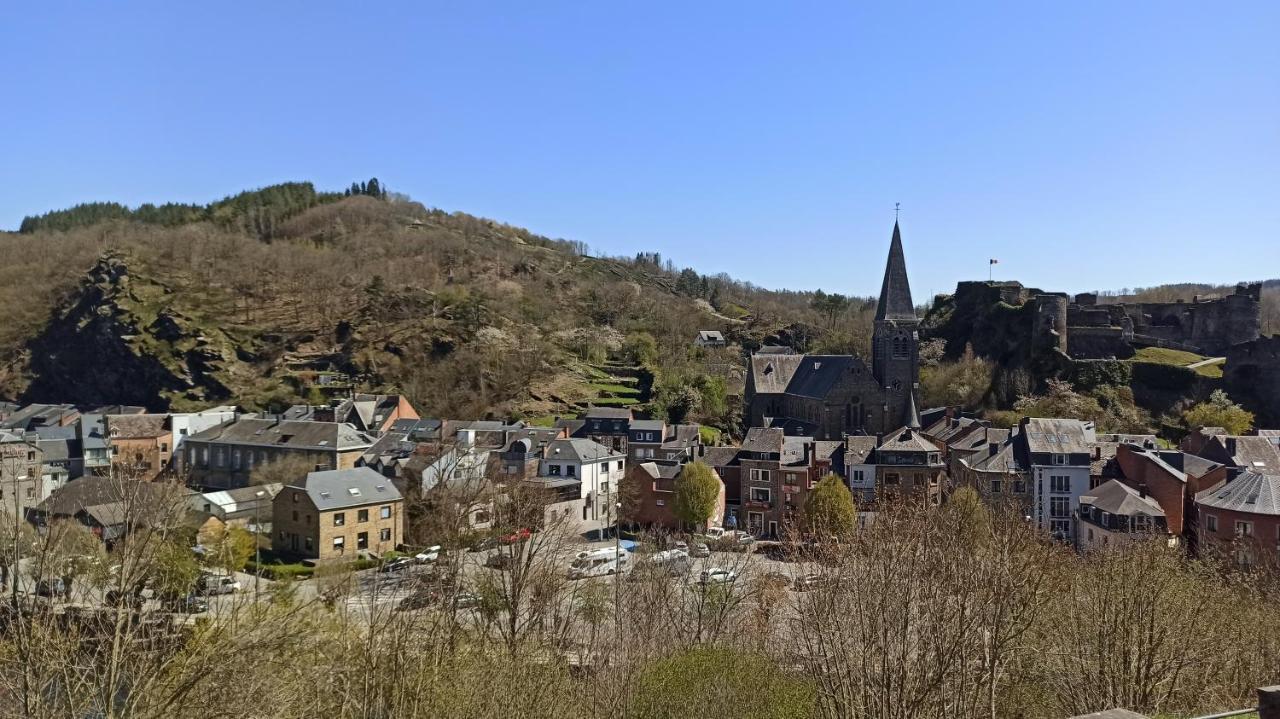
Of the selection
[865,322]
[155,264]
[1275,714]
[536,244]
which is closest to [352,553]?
[1275,714]

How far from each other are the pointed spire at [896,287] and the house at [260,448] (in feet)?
127

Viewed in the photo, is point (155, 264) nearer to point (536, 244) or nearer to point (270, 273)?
point (270, 273)

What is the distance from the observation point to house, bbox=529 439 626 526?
4494 cm

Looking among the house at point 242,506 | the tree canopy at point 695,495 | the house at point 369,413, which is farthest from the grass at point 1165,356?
the house at point 242,506

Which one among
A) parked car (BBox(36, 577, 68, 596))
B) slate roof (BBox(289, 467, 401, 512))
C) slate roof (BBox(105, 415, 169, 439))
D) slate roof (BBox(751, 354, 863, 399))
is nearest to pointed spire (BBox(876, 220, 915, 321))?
slate roof (BBox(751, 354, 863, 399))

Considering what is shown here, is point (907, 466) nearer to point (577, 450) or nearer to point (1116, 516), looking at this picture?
point (1116, 516)

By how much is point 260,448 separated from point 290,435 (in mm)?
2145

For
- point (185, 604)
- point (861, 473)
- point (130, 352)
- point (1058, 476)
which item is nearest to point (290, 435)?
point (185, 604)

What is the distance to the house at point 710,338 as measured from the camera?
95.2m

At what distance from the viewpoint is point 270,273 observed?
106 meters

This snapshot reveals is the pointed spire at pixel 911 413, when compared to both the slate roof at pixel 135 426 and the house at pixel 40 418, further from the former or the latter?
the house at pixel 40 418

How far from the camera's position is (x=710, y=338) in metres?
Answer: 99.5

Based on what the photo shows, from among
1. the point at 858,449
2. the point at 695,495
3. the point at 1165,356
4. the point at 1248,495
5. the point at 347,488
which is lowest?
the point at 695,495

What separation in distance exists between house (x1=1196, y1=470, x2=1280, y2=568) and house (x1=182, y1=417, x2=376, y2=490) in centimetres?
4478
